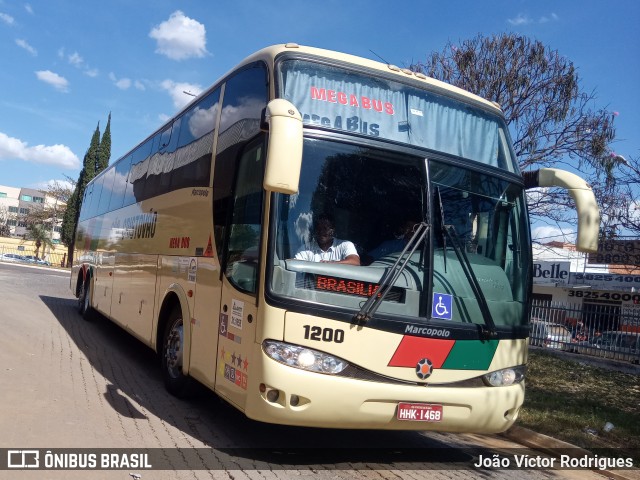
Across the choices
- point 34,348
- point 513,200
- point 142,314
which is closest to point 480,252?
point 513,200

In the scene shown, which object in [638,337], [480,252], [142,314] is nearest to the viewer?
[480,252]

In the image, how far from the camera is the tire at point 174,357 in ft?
23.2

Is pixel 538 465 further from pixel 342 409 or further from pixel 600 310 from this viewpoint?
pixel 600 310

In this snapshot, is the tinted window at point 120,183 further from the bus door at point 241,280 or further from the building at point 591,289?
the building at point 591,289

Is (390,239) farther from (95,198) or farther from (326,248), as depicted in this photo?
(95,198)

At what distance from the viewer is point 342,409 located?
15.9 ft

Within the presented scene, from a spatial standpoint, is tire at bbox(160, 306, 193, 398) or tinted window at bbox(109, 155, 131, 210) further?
tinted window at bbox(109, 155, 131, 210)

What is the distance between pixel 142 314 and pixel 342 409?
16.4 ft

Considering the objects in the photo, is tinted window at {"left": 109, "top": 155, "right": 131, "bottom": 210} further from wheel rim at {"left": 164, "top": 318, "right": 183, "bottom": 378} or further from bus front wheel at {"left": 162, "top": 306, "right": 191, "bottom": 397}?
wheel rim at {"left": 164, "top": 318, "right": 183, "bottom": 378}

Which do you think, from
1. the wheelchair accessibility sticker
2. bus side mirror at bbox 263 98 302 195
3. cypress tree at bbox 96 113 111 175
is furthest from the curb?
cypress tree at bbox 96 113 111 175

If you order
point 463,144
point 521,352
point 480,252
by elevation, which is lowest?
point 521,352

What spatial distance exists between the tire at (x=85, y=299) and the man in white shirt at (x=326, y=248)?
34.5ft

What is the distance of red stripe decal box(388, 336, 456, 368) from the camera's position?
5.02 meters

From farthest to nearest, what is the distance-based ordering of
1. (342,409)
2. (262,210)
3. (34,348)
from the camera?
(34,348), (262,210), (342,409)
